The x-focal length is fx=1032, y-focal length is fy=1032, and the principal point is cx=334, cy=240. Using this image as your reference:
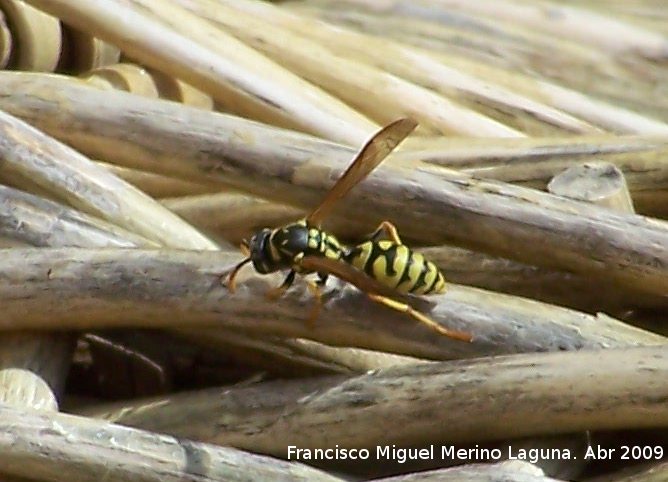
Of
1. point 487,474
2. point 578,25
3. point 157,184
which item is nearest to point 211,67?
point 157,184

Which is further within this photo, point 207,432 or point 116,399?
point 116,399

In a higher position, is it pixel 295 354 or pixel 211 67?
pixel 211 67

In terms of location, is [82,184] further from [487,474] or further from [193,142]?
[487,474]

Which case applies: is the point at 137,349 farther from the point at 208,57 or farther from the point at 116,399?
the point at 208,57

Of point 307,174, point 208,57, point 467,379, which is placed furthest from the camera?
point 208,57

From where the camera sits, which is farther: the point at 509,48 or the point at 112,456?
the point at 509,48

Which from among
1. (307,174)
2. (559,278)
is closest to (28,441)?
(307,174)

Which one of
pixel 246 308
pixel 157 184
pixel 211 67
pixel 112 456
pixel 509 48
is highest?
pixel 509 48

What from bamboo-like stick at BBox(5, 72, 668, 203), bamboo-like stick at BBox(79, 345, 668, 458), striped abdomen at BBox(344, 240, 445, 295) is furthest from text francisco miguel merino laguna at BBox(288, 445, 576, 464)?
bamboo-like stick at BBox(5, 72, 668, 203)
